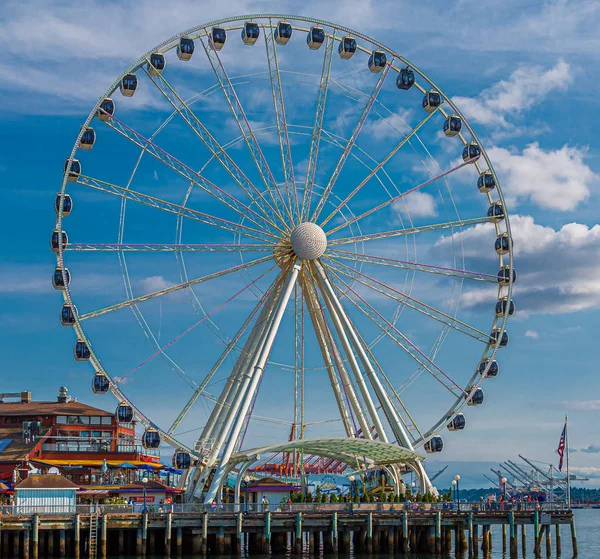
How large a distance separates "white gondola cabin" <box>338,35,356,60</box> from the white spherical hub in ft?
33.9

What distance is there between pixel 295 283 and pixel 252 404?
7.46 meters

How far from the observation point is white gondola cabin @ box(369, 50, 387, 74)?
62.6m

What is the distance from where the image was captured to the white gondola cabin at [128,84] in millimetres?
58594

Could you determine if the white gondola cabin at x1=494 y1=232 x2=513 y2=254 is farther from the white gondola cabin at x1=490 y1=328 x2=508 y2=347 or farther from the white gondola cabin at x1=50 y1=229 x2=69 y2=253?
the white gondola cabin at x1=50 y1=229 x2=69 y2=253

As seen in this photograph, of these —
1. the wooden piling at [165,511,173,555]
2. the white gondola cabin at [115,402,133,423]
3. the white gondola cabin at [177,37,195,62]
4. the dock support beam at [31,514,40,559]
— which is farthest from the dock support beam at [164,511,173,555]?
the white gondola cabin at [177,37,195,62]

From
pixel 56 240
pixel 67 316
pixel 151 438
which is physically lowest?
pixel 151 438

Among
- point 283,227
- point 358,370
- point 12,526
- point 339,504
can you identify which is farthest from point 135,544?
point 283,227

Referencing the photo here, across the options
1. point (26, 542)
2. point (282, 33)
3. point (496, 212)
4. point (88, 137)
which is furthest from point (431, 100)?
point (26, 542)

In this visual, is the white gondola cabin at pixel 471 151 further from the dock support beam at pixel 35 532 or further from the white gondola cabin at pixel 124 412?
the dock support beam at pixel 35 532

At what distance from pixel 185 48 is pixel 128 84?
3.75 metres

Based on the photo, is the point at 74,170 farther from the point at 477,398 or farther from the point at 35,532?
the point at 477,398

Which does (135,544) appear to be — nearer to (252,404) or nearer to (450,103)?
(252,404)

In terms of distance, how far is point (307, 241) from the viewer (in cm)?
5950

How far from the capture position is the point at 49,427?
244ft
